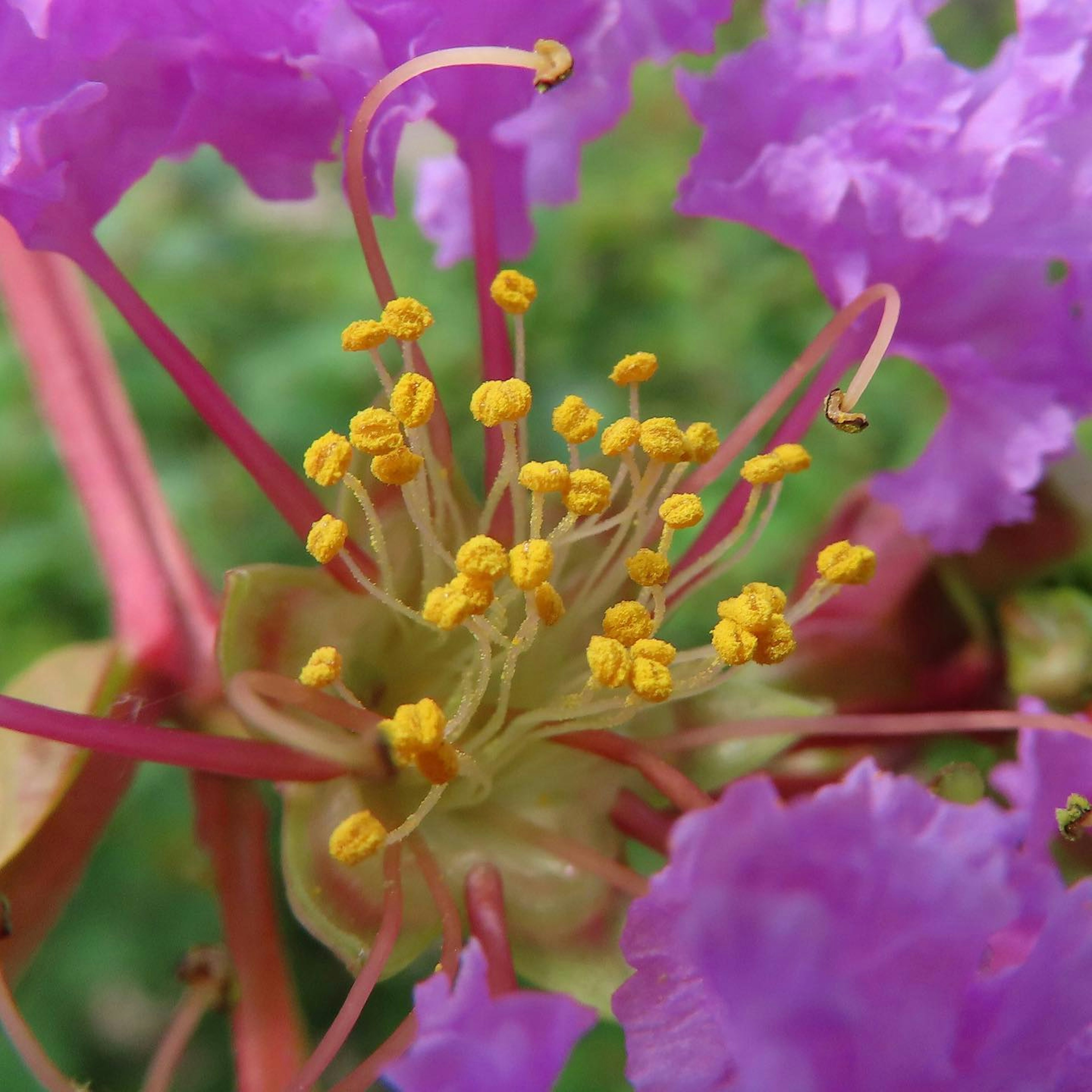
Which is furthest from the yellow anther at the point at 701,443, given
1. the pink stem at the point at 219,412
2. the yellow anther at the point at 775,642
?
the pink stem at the point at 219,412

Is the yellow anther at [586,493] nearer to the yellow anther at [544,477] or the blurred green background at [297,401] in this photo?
the yellow anther at [544,477]

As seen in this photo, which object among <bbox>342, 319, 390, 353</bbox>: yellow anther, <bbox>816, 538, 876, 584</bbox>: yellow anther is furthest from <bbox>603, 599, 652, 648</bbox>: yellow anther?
<bbox>342, 319, 390, 353</bbox>: yellow anther

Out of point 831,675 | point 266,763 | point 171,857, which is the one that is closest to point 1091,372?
point 831,675

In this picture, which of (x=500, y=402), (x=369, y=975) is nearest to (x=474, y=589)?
(x=500, y=402)

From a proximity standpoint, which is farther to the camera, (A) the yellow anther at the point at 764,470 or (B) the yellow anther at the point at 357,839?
(A) the yellow anther at the point at 764,470

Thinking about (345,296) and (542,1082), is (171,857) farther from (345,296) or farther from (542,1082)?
(542,1082)

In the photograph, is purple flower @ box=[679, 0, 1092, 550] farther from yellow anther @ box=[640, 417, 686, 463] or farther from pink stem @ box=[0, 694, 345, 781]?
pink stem @ box=[0, 694, 345, 781]
